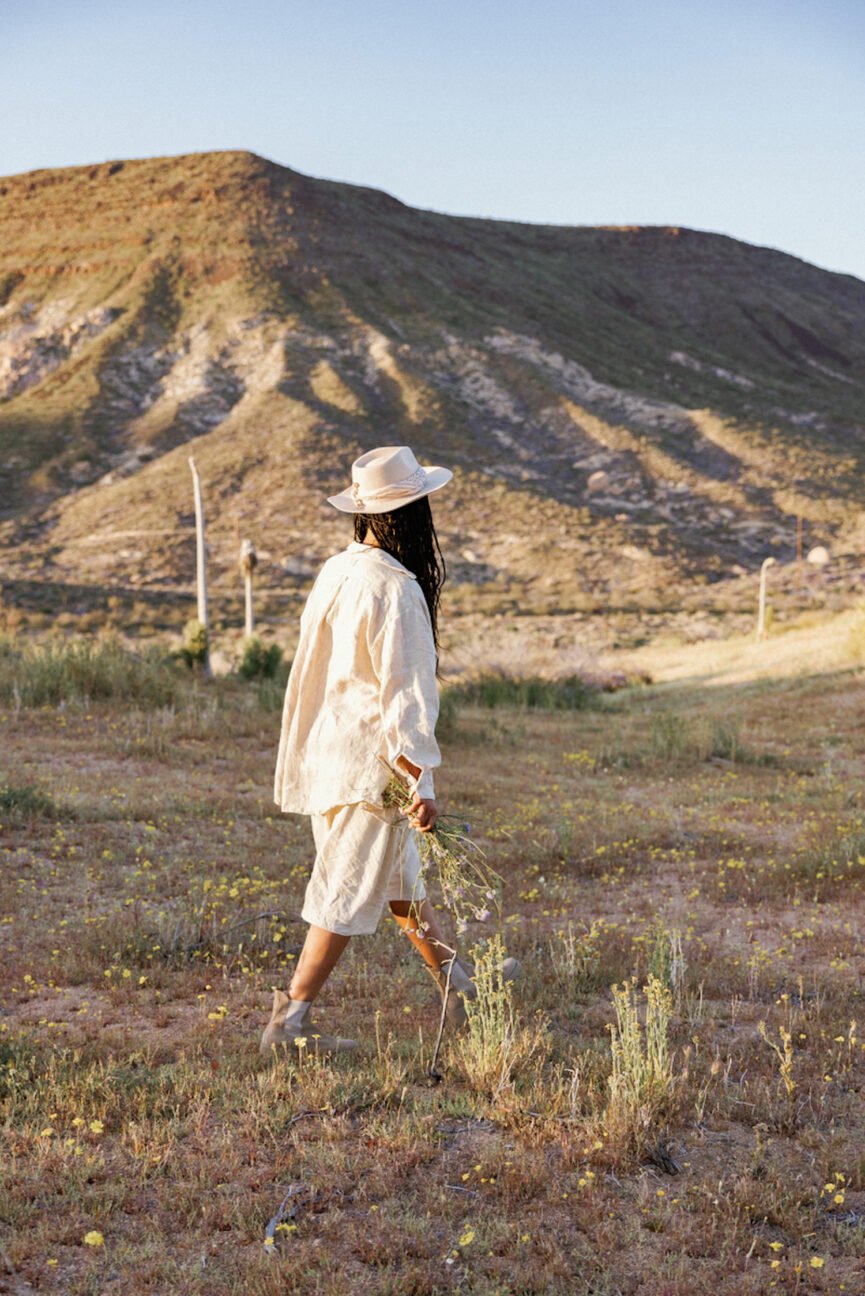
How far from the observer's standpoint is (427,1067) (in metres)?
4.07

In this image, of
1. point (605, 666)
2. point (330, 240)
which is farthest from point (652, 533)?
point (330, 240)

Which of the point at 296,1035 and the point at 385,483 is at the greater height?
the point at 385,483

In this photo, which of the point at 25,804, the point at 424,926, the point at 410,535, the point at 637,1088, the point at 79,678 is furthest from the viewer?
the point at 79,678

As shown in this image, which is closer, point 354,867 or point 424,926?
point 354,867

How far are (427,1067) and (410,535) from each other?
188 cm

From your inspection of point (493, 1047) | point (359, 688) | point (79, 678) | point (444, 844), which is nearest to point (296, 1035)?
point (493, 1047)

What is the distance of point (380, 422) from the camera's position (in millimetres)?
45844

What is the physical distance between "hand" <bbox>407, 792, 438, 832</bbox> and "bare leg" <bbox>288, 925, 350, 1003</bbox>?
0.52m

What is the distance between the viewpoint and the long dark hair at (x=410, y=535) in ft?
13.5

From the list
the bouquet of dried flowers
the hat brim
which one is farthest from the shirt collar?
the bouquet of dried flowers

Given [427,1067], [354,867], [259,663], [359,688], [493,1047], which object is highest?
[359,688]

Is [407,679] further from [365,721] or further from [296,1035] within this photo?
[296,1035]

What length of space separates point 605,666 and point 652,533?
16.2 m

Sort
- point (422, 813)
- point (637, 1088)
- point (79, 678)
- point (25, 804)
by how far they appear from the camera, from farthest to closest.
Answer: point (79, 678) → point (25, 804) → point (422, 813) → point (637, 1088)
